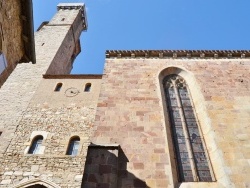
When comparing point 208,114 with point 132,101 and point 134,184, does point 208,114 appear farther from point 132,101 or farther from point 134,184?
point 134,184

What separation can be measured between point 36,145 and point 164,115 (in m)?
4.72

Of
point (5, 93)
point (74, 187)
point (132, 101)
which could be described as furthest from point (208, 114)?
point (5, 93)

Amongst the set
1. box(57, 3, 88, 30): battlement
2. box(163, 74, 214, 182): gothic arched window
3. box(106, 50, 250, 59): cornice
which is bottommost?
box(163, 74, 214, 182): gothic arched window

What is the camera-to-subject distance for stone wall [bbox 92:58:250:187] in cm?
578

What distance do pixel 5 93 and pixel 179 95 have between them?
8296 millimetres

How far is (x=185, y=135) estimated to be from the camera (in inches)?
280

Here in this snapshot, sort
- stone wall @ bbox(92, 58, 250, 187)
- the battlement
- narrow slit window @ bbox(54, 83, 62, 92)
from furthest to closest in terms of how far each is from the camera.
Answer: the battlement, narrow slit window @ bbox(54, 83, 62, 92), stone wall @ bbox(92, 58, 250, 187)

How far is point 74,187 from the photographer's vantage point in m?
7.25

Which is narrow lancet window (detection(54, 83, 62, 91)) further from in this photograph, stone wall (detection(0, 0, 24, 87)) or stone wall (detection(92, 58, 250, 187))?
stone wall (detection(0, 0, 24, 87))

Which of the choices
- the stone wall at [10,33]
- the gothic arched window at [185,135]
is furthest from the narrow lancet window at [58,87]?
the gothic arched window at [185,135]

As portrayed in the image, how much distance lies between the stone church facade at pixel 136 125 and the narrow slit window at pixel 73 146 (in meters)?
0.03

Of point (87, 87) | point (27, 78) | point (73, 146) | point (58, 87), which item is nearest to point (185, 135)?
point (73, 146)

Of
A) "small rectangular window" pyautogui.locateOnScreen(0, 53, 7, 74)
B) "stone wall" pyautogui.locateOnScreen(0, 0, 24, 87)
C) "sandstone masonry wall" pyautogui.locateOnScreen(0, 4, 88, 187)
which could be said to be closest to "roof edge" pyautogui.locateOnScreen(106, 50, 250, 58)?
"sandstone masonry wall" pyautogui.locateOnScreen(0, 4, 88, 187)

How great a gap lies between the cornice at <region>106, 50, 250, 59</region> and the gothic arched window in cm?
132
